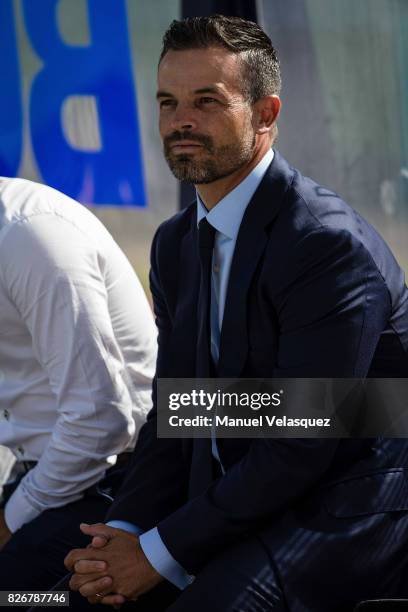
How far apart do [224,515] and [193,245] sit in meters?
0.64

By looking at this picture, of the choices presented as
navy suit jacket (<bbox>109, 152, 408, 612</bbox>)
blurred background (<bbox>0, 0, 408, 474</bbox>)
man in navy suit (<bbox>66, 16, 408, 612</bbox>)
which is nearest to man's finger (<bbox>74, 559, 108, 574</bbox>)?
man in navy suit (<bbox>66, 16, 408, 612</bbox>)

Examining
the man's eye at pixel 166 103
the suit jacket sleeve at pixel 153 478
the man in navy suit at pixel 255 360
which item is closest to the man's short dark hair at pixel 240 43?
the man in navy suit at pixel 255 360

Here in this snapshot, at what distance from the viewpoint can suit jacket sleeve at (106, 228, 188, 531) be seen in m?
2.17

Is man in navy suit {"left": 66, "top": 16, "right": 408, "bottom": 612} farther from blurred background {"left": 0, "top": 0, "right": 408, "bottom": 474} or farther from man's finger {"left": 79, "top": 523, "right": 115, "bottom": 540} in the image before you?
blurred background {"left": 0, "top": 0, "right": 408, "bottom": 474}

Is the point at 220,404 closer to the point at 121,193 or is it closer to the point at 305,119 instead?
the point at 305,119

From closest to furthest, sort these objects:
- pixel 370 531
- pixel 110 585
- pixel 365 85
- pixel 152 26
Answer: pixel 370 531
pixel 110 585
pixel 365 85
pixel 152 26

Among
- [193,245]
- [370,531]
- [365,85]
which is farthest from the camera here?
[365,85]

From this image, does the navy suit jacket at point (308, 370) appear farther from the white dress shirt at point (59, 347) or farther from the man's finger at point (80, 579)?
the white dress shirt at point (59, 347)

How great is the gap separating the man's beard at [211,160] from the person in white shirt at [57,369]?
43cm

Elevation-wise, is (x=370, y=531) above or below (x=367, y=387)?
below

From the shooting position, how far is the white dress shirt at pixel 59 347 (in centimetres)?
233

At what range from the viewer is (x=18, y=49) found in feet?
16.8

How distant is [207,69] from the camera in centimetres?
205

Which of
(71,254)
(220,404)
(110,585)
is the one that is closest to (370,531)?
(220,404)
